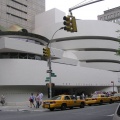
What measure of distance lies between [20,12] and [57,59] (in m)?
34.3

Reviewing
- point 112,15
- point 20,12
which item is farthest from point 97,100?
point 112,15

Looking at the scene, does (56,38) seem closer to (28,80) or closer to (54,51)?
(54,51)

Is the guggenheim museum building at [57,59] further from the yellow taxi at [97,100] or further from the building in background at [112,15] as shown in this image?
the building in background at [112,15]

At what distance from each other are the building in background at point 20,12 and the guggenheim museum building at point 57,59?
8.75 feet

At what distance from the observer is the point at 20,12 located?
86.9 m

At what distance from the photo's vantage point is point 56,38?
78438 millimetres

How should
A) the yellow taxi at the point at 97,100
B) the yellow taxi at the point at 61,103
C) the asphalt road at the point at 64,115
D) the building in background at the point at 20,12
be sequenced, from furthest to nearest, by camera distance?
the building in background at the point at 20,12 < the yellow taxi at the point at 97,100 < the yellow taxi at the point at 61,103 < the asphalt road at the point at 64,115

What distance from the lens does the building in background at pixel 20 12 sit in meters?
79.7

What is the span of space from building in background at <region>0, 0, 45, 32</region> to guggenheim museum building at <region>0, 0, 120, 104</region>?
2667 millimetres

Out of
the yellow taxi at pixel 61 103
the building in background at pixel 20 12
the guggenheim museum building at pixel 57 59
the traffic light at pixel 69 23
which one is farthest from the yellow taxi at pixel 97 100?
the building in background at pixel 20 12

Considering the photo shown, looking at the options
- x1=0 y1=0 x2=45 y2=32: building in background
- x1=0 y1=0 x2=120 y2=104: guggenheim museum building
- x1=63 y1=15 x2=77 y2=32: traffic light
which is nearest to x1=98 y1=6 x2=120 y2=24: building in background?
x1=0 y1=0 x2=45 y2=32: building in background

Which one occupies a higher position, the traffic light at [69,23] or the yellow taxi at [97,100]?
the traffic light at [69,23]

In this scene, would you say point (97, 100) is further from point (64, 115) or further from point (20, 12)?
point (20, 12)

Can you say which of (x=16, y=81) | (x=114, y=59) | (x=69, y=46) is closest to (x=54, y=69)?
(x=16, y=81)
